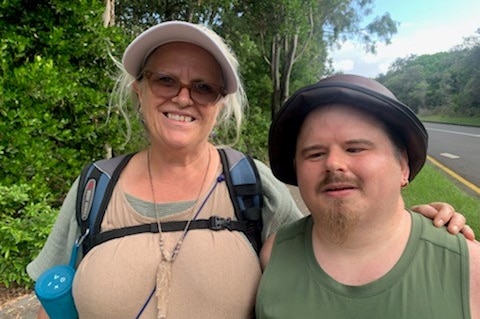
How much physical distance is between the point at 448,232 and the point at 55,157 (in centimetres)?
374

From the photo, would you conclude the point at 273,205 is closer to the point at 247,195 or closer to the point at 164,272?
the point at 247,195

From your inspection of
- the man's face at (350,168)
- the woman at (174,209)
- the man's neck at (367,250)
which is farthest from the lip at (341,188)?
the woman at (174,209)

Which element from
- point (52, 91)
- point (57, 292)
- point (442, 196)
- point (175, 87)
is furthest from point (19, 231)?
point (442, 196)

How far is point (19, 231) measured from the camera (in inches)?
123

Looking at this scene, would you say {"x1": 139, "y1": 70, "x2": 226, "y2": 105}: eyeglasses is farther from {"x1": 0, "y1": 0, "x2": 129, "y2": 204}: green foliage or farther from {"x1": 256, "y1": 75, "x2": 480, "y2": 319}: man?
{"x1": 0, "y1": 0, "x2": 129, "y2": 204}: green foliage

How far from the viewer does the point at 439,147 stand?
15406mm

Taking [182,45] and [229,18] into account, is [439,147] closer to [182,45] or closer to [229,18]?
[229,18]

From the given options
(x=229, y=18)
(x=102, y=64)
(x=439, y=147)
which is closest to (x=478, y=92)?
(x=439, y=147)

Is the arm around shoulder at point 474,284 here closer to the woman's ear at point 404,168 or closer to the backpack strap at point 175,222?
the woman's ear at point 404,168

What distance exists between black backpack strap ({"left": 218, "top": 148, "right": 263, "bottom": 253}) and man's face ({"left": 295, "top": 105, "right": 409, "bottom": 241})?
344 mm

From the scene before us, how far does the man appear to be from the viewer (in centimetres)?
114

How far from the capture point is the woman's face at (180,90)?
151 centimetres

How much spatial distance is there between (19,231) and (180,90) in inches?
95.2

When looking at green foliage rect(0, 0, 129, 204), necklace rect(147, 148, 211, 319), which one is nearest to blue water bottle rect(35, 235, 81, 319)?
necklace rect(147, 148, 211, 319)
